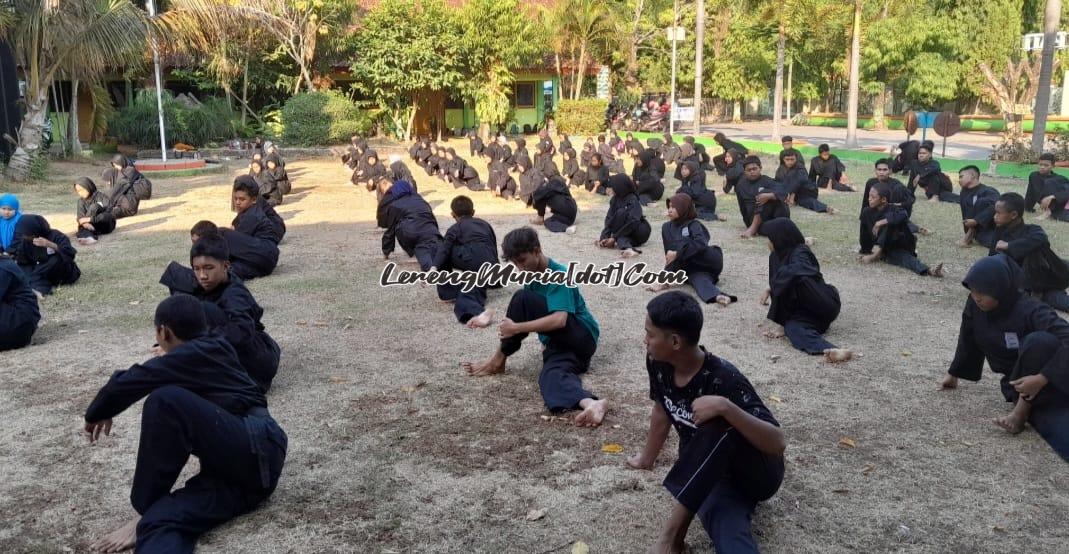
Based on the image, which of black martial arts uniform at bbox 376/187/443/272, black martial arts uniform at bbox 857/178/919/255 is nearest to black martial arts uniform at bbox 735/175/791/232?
black martial arts uniform at bbox 857/178/919/255

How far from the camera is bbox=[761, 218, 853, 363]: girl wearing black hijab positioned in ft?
20.2

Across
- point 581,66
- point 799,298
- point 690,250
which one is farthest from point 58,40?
point 581,66

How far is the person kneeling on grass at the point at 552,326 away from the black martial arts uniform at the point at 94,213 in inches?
311

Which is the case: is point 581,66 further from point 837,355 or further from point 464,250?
point 837,355

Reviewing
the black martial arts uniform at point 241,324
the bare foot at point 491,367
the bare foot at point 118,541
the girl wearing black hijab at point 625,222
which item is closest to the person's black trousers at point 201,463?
the bare foot at point 118,541

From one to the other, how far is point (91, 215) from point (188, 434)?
9.02m

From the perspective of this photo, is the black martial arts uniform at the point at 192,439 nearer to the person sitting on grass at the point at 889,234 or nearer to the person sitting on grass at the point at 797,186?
the person sitting on grass at the point at 889,234

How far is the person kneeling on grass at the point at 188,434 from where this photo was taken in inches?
129

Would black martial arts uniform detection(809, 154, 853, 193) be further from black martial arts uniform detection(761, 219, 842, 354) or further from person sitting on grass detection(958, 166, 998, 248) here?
black martial arts uniform detection(761, 219, 842, 354)

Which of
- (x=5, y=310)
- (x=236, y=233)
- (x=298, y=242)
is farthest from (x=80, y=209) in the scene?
(x=5, y=310)

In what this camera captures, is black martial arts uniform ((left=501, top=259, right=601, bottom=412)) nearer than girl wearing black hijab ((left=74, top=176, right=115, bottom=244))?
Yes

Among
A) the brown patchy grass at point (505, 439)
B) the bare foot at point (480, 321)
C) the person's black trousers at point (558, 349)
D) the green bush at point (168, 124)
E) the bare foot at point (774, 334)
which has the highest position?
the green bush at point (168, 124)

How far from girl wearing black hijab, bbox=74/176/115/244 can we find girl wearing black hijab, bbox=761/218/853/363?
875cm

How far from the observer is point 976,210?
32.6 feet
